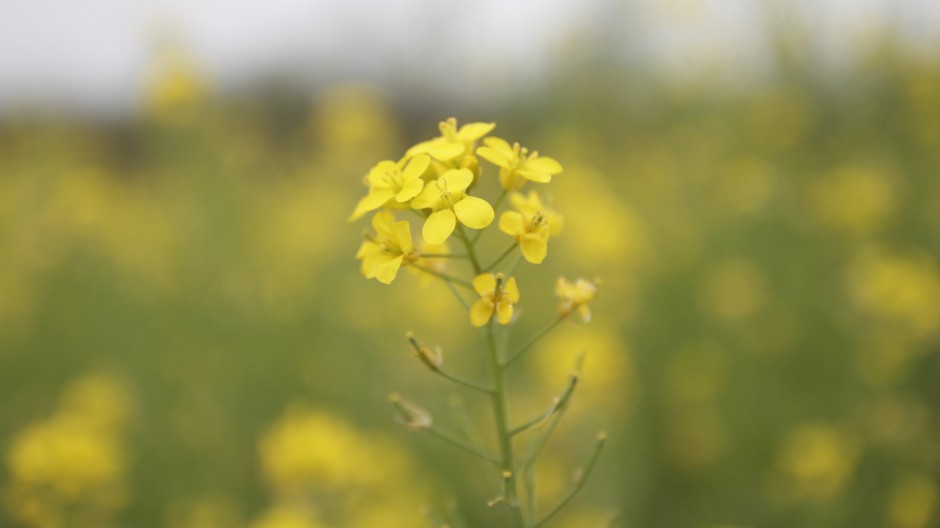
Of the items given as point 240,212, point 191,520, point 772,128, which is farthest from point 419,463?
point 772,128

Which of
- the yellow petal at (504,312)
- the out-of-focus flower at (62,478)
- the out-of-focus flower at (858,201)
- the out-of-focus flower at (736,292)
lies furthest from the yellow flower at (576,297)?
the out-of-focus flower at (858,201)

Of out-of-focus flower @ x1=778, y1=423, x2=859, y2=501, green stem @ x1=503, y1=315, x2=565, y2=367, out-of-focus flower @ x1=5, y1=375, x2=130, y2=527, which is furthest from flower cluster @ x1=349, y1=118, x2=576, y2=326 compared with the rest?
out-of-focus flower @ x1=778, y1=423, x2=859, y2=501

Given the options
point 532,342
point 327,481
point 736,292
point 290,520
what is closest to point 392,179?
point 532,342

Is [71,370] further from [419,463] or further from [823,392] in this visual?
[823,392]

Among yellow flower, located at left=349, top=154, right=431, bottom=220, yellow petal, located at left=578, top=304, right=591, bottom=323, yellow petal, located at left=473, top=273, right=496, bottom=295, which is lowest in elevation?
yellow petal, located at left=578, top=304, right=591, bottom=323

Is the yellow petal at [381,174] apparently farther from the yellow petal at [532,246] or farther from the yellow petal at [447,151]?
the yellow petal at [532,246]

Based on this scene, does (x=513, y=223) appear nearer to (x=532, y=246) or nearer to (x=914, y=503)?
(x=532, y=246)

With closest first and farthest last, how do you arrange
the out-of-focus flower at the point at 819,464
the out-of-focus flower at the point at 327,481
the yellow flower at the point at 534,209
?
the yellow flower at the point at 534,209 < the out-of-focus flower at the point at 327,481 < the out-of-focus flower at the point at 819,464

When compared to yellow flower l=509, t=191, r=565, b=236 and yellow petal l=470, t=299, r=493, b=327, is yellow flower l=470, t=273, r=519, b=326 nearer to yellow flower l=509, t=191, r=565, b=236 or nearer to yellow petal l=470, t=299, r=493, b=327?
yellow petal l=470, t=299, r=493, b=327
